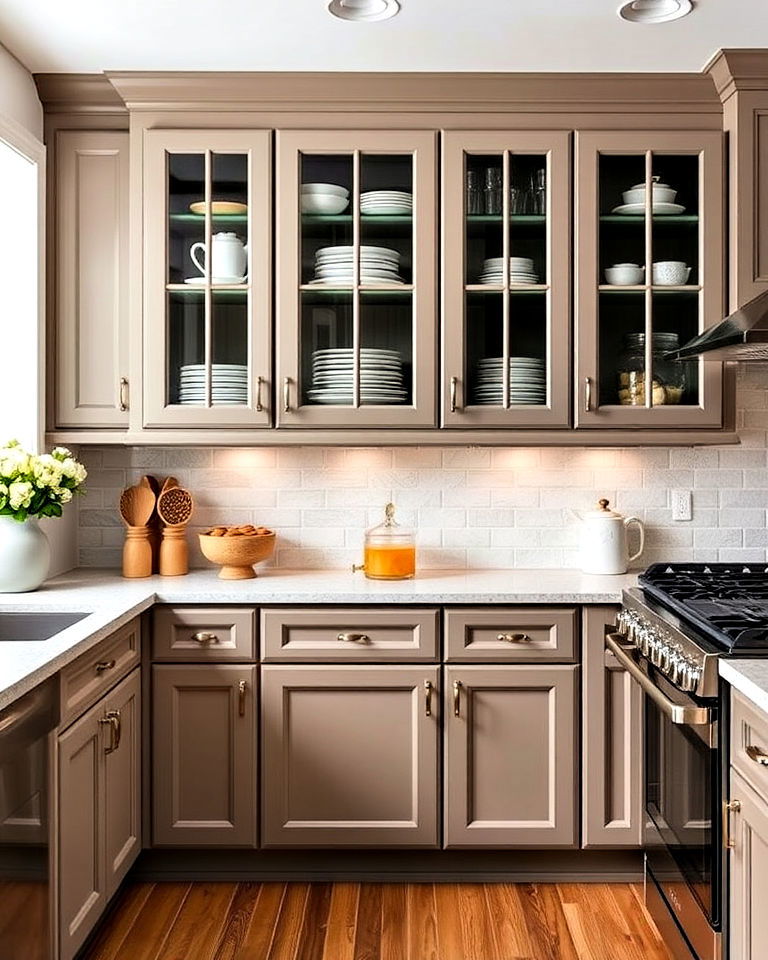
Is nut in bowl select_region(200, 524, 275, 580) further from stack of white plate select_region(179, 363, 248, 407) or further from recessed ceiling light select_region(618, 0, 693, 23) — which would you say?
recessed ceiling light select_region(618, 0, 693, 23)

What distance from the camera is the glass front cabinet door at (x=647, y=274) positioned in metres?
3.16

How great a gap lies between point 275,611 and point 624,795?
122 cm

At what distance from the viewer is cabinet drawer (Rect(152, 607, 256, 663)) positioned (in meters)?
2.98

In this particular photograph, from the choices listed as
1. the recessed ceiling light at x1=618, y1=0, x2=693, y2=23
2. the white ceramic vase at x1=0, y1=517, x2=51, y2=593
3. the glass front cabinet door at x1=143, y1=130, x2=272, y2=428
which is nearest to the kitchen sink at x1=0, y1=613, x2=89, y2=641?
the white ceramic vase at x1=0, y1=517, x2=51, y2=593

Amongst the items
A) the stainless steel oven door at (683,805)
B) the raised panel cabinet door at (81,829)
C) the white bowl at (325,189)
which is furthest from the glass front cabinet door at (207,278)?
the stainless steel oven door at (683,805)

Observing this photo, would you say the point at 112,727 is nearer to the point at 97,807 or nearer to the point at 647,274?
the point at 97,807

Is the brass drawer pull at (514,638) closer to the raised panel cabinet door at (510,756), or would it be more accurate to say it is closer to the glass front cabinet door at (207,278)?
the raised panel cabinet door at (510,756)

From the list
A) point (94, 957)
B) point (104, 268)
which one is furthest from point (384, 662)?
point (104, 268)

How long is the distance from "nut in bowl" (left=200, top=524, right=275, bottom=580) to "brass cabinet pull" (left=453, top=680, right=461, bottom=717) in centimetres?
79

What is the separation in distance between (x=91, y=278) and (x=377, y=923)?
2.25 metres

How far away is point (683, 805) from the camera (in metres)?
2.35

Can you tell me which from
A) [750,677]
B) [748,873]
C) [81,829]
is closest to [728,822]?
[748,873]

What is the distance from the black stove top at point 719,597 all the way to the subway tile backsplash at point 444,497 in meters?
0.51

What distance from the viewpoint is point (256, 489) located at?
355 centimetres
